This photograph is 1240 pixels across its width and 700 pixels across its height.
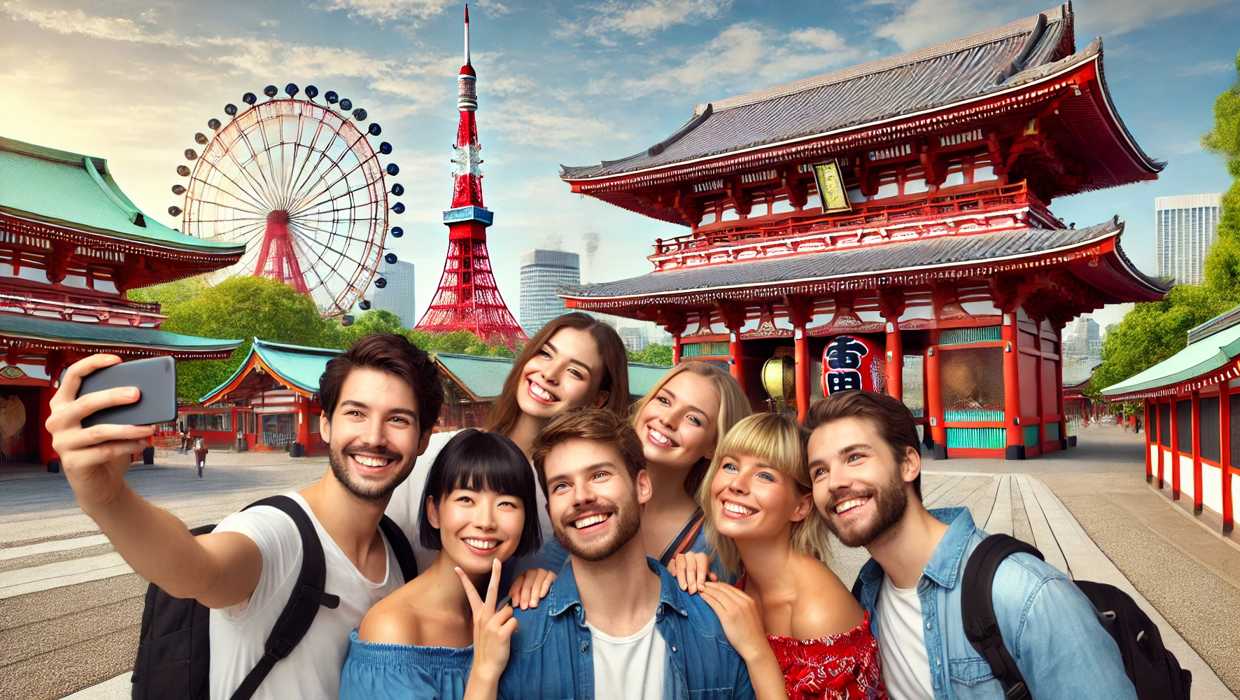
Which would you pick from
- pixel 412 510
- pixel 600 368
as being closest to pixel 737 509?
pixel 600 368

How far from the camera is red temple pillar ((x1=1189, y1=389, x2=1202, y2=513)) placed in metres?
9.48

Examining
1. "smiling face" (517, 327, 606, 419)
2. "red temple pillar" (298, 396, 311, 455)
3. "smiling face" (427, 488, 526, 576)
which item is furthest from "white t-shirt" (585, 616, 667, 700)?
"red temple pillar" (298, 396, 311, 455)

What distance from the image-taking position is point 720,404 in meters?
3.38

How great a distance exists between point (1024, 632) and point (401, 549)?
207cm

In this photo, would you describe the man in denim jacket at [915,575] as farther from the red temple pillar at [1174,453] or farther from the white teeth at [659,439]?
the red temple pillar at [1174,453]

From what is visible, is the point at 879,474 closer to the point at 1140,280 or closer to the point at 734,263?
the point at 734,263

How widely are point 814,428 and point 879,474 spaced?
0.93 ft

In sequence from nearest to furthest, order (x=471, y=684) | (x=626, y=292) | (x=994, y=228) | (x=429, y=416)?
(x=471, y=684), (x=429, y=416), (x=994, y=228), (x=626, y=292)

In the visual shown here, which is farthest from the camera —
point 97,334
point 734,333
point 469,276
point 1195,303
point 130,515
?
point 469,276

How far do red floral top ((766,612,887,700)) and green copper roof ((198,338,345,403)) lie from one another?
2273 centimetres

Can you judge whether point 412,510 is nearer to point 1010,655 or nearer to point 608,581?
point 608,581

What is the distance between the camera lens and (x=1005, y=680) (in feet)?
7.38

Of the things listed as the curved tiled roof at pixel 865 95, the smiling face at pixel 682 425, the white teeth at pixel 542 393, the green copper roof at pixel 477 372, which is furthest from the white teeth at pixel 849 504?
the green copper roof at pixel 477 372

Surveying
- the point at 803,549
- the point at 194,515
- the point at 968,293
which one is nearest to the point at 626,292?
the point at 968,293
